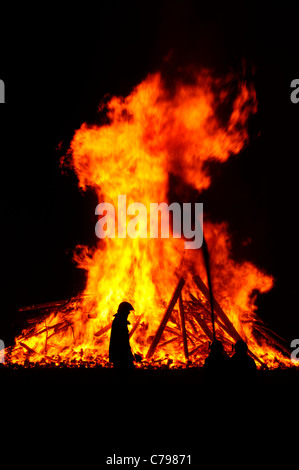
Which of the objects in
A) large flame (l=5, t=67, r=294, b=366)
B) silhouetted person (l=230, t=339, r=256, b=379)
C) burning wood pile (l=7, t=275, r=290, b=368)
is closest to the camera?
silhouetted person (l=230, t=339, r=256, b=379)

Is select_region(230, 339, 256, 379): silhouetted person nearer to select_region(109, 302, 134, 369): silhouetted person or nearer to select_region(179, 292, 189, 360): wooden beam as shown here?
select_region(109, 302, 134, 369): silhouetted person

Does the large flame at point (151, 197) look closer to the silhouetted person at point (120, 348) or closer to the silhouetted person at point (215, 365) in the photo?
the silhouetted person at point (120, 348)

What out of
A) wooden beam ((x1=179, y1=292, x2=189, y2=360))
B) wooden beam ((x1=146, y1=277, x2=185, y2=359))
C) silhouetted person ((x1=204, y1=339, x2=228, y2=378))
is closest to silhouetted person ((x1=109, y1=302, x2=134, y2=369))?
silhouetted person ((x1=204, y1=339, x2=228, y2=378))

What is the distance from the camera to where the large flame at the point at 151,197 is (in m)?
8.17

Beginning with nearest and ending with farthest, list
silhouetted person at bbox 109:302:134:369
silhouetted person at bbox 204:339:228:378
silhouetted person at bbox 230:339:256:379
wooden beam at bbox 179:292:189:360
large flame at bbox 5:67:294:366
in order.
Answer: silhouetted person at bbox 204:339:228:378 → silhouetted person at bbox 230:339:256:379 → silhouetted person at bbox 109:302:134:369 → wooden beam at bbox 179:292:189:360 → large flame at bbox 5:67:294:366

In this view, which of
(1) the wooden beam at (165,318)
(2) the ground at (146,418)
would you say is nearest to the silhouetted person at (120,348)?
(2) the ground at (146,418)

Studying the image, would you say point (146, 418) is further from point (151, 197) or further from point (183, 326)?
point (151, 197)

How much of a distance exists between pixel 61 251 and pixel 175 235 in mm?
4608

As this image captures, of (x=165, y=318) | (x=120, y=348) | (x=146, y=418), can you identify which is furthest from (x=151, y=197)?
(x=146, y=418)

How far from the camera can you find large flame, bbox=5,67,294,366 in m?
8.17

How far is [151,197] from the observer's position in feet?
31.4

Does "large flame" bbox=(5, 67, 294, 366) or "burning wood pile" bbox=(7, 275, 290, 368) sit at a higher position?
"large flame" bbox=(5, 67, 294, 366)

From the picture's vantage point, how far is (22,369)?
6473mm
